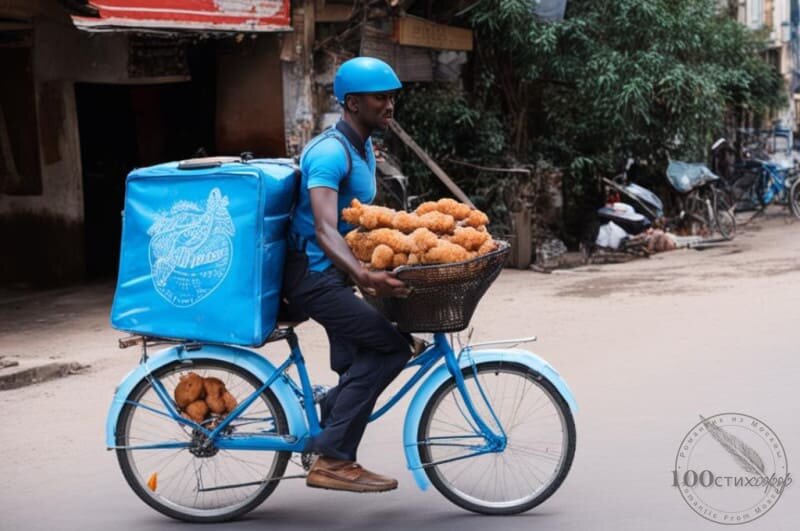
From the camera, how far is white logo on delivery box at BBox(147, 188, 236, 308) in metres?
4.73

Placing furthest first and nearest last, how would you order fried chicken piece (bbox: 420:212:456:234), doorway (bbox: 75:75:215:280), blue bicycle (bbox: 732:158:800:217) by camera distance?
blue bicycle (bbox: 732:158:800:217), doorway (bbox: 75:75:215:280), fried chicken piece (bbox: 420:212:456:234)

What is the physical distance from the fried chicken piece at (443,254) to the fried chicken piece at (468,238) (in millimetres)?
91

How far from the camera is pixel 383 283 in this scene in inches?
174

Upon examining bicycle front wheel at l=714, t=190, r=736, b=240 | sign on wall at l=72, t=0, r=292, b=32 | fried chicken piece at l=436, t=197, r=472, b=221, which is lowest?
bicycle front wheel at l=714, t=190, r=736, b=240

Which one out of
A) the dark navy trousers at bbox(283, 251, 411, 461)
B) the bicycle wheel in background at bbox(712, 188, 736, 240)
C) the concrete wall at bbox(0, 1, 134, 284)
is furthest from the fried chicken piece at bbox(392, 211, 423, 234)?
the bicycle wheel in background at bbox(712, 188, 736, 240)

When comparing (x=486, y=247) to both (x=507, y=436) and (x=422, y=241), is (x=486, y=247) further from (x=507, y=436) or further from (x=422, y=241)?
(x=507, y=436)

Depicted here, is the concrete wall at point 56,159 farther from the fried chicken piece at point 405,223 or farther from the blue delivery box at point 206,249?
the fried chicken piece at point 405,223

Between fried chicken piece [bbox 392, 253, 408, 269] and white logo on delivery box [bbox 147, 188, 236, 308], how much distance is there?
676 mm

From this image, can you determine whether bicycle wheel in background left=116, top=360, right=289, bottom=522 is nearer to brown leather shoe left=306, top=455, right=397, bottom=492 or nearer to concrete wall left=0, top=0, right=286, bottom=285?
brown leather shoe left=306, top=455, right=397, bottom=492

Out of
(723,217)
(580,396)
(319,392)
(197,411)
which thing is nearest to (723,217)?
(723,217)

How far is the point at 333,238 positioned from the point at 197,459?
1203 millimetres

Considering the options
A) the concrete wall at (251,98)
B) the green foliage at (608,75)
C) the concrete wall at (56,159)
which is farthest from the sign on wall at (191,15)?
the green foliage at (608,75)

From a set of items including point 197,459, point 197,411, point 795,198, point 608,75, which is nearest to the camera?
point 197,411

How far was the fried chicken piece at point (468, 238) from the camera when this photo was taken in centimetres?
455
